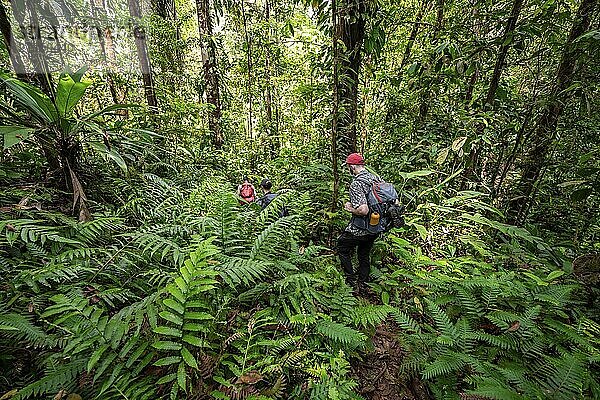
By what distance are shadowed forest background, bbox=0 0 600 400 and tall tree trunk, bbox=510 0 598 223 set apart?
0.03m

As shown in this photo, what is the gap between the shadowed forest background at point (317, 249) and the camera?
2.09 metres

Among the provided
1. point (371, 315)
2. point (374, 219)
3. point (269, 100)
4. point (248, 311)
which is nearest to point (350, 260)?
point (374, 219)

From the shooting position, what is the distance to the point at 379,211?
373 cm

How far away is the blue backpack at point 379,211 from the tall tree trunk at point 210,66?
470 centimetres

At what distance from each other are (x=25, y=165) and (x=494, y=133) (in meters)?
6.54

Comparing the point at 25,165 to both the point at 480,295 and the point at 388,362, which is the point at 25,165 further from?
the point at 480,295

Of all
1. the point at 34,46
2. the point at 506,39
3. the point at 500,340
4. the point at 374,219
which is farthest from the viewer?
the point at 34,46

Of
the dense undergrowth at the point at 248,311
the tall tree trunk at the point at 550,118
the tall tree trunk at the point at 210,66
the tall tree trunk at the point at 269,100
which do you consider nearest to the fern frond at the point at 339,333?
the dense undergrowth at the point at 248,311

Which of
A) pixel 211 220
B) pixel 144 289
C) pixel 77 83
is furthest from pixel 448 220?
pixel 77 83

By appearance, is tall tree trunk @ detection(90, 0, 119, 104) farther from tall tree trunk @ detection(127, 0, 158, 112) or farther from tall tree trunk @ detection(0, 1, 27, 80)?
tall tree trunk @ detection(0, 1, 27, 80)

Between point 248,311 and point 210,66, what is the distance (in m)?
6.74

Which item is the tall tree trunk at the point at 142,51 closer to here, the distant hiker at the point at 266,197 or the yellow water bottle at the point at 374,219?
the distant hiker at the point at 266,197

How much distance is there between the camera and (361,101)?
777 cm

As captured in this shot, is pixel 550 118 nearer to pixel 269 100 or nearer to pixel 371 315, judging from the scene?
pixel 371 315
